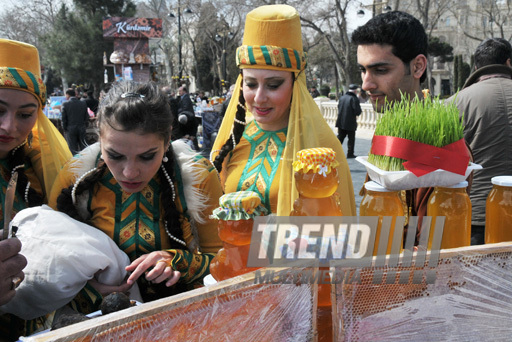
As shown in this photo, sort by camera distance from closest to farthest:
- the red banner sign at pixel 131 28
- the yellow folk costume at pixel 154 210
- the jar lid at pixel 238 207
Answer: the jar lid at pixel 238 207, the yellow folk costume at pixel 154 210, the red banner sign at pixel 131 28

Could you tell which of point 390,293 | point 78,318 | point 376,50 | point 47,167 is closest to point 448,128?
point 390,293

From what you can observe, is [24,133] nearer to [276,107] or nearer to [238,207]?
[276,107]

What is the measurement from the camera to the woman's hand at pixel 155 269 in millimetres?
1629

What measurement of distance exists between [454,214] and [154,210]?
122cm

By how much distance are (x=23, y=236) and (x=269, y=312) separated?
91cm

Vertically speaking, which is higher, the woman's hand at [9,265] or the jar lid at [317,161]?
the jar lid at [317,161]

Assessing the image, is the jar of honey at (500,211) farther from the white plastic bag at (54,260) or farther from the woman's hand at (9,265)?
the woman's hand at (9,265)

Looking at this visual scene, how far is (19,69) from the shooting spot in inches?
90.7

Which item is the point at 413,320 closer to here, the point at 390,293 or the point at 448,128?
the point at 390,293

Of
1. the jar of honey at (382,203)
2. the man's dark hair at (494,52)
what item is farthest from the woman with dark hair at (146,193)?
the man's dark hair at (494,52)

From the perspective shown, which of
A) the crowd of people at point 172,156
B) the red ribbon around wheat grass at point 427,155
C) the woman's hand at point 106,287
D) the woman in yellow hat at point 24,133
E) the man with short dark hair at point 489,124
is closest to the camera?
the red ribbon around wheat grass at point 427,155

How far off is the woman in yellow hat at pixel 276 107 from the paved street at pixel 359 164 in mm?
3954

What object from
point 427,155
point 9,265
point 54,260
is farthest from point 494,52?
point 9,265

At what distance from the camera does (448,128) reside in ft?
4.75
